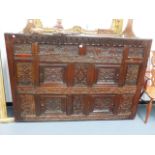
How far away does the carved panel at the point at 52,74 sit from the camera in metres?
1.88

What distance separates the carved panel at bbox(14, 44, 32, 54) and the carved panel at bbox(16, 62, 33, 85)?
0.11 m

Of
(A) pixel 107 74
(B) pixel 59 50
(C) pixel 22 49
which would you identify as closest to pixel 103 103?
(A) pixel 107 74

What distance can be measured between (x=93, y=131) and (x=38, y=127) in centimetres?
61

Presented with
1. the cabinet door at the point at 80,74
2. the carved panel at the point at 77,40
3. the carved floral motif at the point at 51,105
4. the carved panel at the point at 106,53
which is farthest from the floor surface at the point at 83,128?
the carved panel at the point at 77,40

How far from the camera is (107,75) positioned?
1977 millimetres

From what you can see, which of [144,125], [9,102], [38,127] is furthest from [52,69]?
[144,125]

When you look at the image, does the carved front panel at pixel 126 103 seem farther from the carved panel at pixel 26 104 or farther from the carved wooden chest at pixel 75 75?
the carved panel at pixel 26 104

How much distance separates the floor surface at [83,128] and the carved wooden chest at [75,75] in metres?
0.07

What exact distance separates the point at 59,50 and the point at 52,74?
270mm

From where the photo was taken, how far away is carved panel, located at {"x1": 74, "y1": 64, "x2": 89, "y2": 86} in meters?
1.89

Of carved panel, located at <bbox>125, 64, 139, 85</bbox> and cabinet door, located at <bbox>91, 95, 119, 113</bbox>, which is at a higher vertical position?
carved panel, located at <bbox>125, 64, 139, 85</bbox>

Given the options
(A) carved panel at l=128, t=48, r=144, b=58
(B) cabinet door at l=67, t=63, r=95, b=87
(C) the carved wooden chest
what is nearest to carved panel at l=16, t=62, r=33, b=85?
(C) the carved wooden chest

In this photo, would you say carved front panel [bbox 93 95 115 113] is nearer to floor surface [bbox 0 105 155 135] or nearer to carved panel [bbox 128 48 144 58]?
floor surface [bbox 0 105 155 135]

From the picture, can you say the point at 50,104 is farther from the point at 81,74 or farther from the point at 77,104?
the point at 81,74
